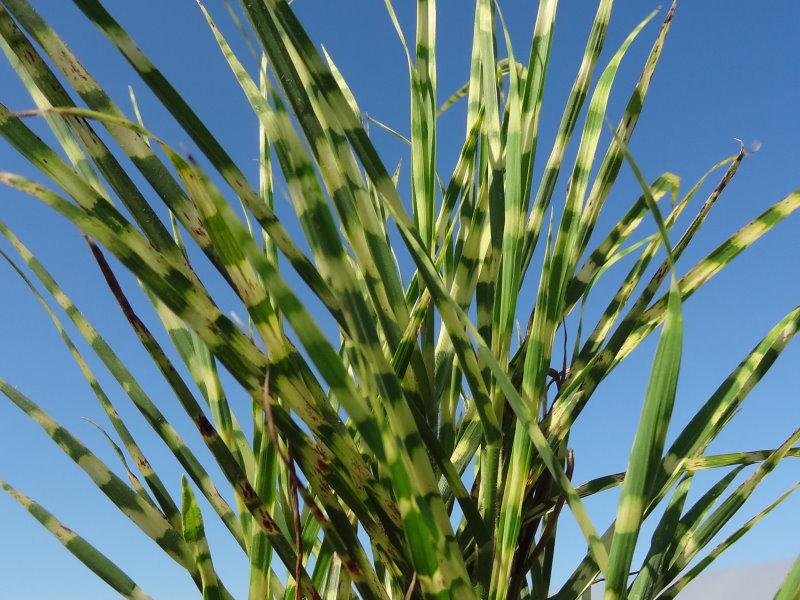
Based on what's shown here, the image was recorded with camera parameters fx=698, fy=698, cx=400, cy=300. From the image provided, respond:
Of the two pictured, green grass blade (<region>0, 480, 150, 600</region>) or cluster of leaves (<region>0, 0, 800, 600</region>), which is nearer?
cluster of leaves (<region>0, 0, 800, 600</region>)

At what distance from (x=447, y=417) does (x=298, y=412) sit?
0.18 m

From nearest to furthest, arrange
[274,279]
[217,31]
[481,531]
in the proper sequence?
[274,279] → [481,531] → [217,31]

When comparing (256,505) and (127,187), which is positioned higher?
(127,187)

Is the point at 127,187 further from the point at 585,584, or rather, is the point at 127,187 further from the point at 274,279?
the point at 585,584

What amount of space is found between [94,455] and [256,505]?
117 millimetres

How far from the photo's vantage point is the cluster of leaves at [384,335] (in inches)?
11.4

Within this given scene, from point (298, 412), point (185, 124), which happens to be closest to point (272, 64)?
point (185, 124)

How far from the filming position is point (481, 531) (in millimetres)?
393

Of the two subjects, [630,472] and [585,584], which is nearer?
[630,472]

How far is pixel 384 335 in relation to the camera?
1.36ft

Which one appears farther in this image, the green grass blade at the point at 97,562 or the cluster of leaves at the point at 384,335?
the green grass blade at the point at 97,562

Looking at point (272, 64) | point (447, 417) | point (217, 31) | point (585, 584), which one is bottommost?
point (585, 584)

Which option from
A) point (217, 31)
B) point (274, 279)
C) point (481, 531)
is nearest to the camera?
point (274, 279)

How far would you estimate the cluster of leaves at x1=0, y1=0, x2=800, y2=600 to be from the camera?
291mm
